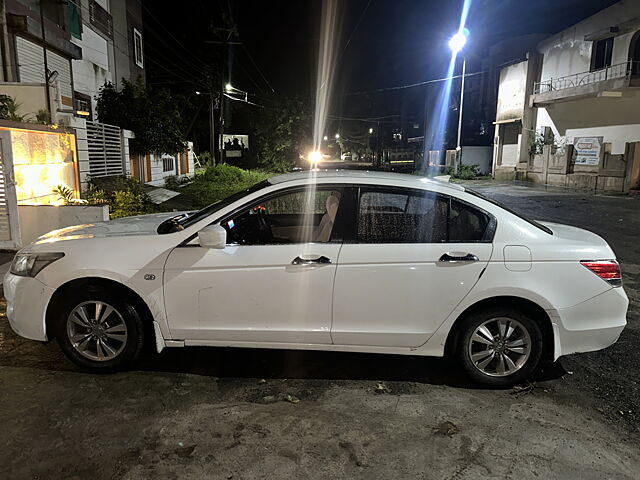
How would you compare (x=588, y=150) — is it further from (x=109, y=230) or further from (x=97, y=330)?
(x=97, y=330)

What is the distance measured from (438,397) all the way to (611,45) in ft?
98.1

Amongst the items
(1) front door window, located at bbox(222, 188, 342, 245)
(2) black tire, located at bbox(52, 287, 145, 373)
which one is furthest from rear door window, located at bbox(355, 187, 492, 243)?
(2) black tire, located at bbox(52, 287, 145, 373)

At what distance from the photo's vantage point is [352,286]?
374 cm

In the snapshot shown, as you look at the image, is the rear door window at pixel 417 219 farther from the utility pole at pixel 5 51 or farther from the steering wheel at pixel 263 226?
the utility pole at pixel 5 51

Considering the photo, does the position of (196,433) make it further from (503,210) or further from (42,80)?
(42,80)

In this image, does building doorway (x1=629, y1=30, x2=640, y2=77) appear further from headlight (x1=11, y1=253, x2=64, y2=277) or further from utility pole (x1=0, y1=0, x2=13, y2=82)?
headlight (x1=11, y1=253, x2=64, y2=277)

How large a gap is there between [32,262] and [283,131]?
33219 mm

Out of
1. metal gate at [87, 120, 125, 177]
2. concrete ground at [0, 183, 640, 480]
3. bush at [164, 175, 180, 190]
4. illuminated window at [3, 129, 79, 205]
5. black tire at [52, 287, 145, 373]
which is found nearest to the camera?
concrete ground at [0, 183, 640, 480]

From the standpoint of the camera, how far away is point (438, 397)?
12.4 feet

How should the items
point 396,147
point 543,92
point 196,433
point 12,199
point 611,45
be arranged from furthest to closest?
point 396,147 → point 543,92 → point 611,45 → point 12,199 → point 196,433

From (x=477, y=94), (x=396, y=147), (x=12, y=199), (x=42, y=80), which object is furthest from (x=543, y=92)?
(x=396, y=147)

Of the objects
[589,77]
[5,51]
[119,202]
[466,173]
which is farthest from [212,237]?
[466,173]

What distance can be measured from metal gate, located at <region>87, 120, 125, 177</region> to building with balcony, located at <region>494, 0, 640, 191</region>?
73.4 ft

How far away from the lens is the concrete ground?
2.93 metres
